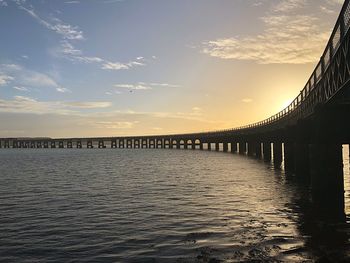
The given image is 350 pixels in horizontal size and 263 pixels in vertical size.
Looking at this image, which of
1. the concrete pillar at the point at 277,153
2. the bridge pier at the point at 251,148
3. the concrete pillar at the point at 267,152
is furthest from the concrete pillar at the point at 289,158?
the bridge pier at the point at 251,148

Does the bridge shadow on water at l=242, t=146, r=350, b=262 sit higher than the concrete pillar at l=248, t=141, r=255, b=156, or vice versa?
the concrete pillar at l=248, t=141, r=255, b=156

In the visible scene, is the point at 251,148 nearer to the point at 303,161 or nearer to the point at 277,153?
the point at 277,153

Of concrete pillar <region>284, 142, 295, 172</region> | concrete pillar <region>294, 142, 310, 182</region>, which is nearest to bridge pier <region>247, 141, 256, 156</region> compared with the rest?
concrete pillar <region>284, 142, 295, 172</region>

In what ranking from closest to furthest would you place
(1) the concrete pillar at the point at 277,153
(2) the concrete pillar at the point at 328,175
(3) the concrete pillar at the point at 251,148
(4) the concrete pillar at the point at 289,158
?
1. (2) the concrete pillar at the point at 328,175
2. (4) the concrete pillar at the point at 289,158
3. (1) the concrete pillar at the point at 277,153
4. (3) the concrete pillar at the point at 251,148

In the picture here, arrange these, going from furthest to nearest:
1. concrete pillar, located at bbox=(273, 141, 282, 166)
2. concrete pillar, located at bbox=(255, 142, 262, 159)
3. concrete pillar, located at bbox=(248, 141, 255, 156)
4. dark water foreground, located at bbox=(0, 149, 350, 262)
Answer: concrete pillar, located at bbox=(248, 141, 255, 156), concrete pillar, located at bbox=(255, 142, 262, 159), concrete pillar, located at bbox=(273, 141, 282, 166), dark water foreground, located at bbox=(0, 149, 350, 262)

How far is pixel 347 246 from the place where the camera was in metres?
14.3

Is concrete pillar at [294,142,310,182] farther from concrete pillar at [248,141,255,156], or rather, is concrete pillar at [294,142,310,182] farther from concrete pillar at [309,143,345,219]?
concrete pillar at [248,141,255,156]

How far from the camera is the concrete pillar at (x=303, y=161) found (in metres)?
35.8

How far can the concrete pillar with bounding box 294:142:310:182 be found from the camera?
1407 inches

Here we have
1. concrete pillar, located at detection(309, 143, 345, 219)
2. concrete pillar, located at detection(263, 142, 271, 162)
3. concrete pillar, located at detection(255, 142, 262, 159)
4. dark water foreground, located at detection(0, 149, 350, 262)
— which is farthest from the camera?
concrete pillar, located at detection(255, 142, 262, 159)

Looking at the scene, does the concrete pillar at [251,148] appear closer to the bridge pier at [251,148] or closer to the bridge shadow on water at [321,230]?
the bridge pier at [251,148]

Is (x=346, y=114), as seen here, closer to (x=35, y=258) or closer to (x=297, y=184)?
(x=297, y=184)

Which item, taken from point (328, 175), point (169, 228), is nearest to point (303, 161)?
point (328, 175)

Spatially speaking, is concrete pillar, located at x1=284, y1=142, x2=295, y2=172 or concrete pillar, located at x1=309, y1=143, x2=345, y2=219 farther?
concrete pillar, located at x1=284, y1=142, x2=295, y2=172
